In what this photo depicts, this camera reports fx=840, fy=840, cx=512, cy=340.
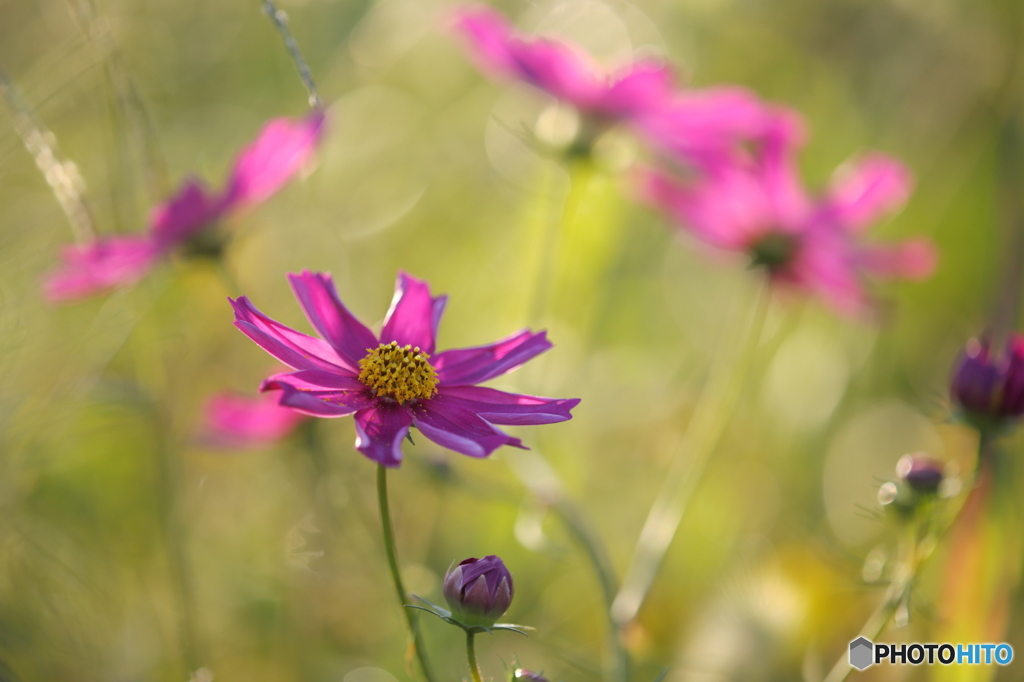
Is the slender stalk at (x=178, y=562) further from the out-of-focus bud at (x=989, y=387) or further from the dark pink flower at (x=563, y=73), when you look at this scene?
the out-of-focus bud at (x=989, y=387)

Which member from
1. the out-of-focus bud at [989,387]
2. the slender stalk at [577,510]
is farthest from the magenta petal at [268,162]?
the out-of-focus bud at [989,387]

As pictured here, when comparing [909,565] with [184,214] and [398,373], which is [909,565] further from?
[184,214]

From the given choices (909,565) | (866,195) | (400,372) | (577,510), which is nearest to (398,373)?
(400,372)

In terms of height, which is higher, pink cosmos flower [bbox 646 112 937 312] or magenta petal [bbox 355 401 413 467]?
pink cosmos flower [bbox 646 112 937 312]

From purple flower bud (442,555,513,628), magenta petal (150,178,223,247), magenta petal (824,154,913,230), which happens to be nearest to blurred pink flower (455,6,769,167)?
magenta petal (824,154,913,230)

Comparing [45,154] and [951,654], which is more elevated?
[45,154]

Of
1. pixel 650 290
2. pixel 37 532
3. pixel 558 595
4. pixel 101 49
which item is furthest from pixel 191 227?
pixel 650 290

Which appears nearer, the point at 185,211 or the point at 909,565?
the point at 909,565

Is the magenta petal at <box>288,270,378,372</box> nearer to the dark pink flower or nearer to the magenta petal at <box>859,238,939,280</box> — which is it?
the dark pink flower
